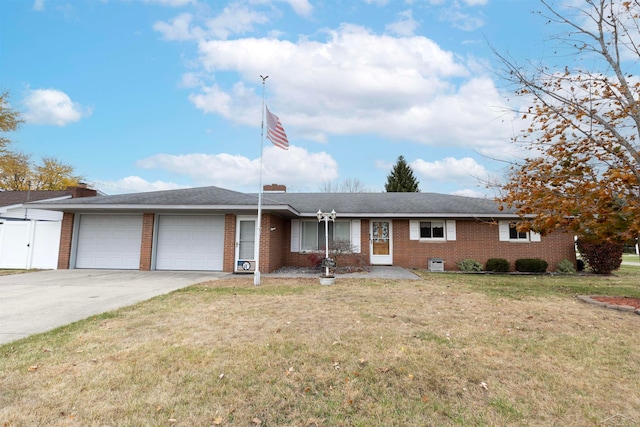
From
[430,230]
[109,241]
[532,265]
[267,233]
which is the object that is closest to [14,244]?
[109,241]

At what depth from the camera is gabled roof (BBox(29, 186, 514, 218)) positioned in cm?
1153

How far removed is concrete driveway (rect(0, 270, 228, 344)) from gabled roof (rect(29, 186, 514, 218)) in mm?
2644

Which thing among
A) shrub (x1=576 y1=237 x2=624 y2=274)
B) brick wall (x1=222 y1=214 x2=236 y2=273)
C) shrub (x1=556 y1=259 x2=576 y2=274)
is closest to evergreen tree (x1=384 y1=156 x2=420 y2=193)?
shrub (x1=556 y1=259 x2=576 y2=274)

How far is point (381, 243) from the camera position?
14.5m

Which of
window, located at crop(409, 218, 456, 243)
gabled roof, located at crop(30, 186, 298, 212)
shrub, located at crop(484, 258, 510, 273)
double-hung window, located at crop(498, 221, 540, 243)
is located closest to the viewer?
gabled roof, located at crop(30, 186, 298, 212)

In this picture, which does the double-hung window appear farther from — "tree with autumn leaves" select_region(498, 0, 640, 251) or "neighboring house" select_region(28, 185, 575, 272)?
"tree with autumn leaves" select_region(498, 0, 640, 251)

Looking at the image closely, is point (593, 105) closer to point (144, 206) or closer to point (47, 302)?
point (47, 302)

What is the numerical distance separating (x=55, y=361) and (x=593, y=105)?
35.9ft

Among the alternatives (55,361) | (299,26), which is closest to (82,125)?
(299,26)

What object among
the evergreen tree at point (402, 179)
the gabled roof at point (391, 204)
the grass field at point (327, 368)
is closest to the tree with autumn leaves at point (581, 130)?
the grass field at point (327, 368)

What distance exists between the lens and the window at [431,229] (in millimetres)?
14344

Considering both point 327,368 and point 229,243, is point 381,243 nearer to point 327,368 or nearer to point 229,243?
point 229,243

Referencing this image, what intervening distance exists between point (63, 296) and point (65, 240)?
24.0ft

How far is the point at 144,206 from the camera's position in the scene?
11633 millimetres
